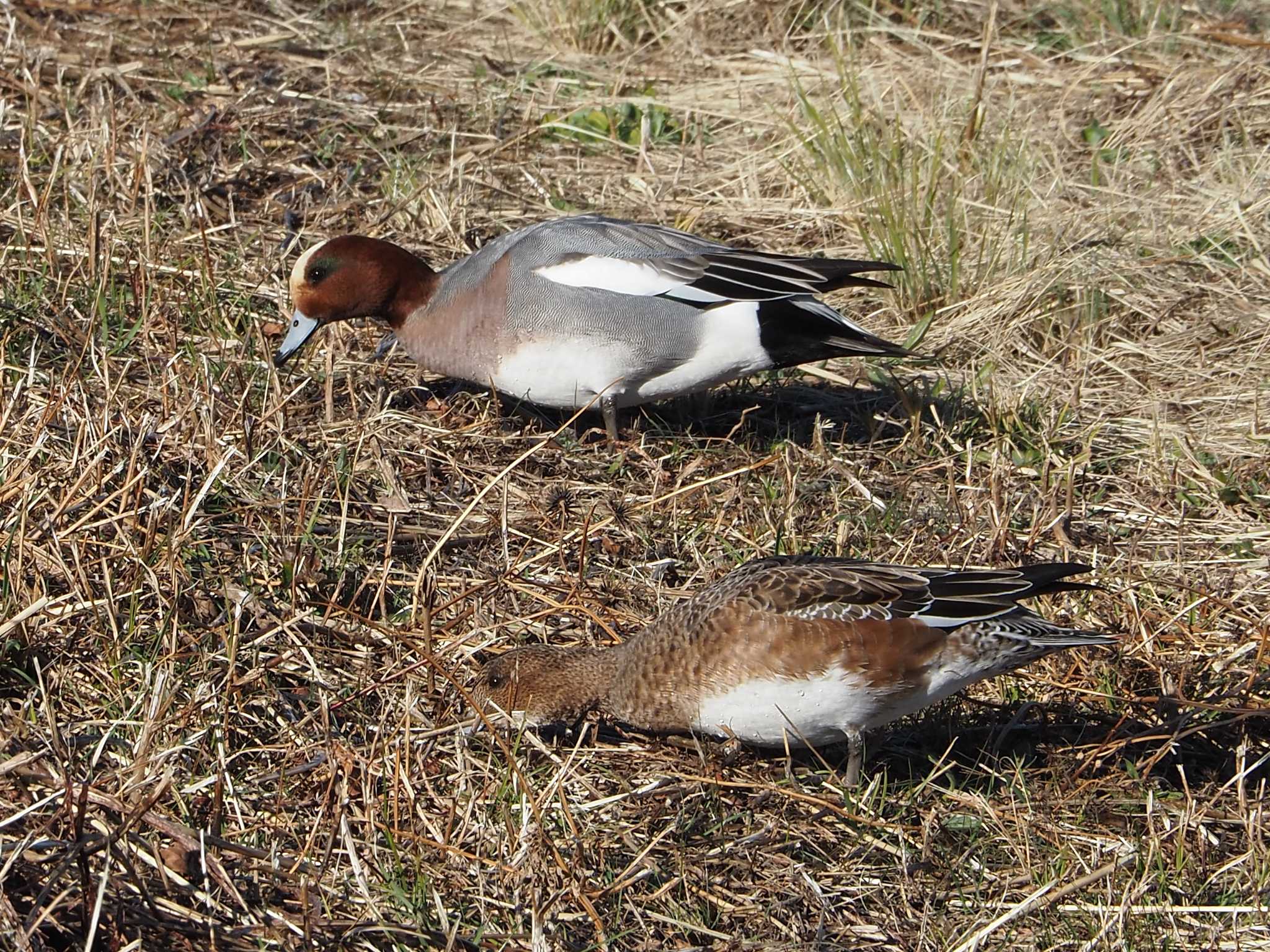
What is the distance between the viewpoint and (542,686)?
2777 mm

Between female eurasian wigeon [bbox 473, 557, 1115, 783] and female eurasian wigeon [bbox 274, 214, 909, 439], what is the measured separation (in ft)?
4.03

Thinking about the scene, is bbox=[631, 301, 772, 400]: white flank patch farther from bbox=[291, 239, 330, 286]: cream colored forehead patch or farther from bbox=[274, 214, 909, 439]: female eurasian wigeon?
bbox=[291, 239, 330, 286]: cream colored forehead patch

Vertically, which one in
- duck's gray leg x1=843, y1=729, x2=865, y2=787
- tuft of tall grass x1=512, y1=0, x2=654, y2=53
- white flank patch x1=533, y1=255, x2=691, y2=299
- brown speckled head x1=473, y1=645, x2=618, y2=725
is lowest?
duck's gray leg x1=843, y1=729, x2=865, y2=787

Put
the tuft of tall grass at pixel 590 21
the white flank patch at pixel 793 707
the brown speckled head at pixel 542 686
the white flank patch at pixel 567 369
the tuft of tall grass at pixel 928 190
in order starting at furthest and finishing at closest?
1. the tuft of tall grass at pixel 590 21
2. the tuft of tall grass at pixel 928 190
3. the white flank patch at pixel 567 369
4. the brown speckled head at pixel 542 686
5. the white flank patch at pixel 793 707

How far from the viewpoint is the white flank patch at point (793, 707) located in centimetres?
265

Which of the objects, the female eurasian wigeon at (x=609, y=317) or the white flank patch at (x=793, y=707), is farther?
the female eurasian wigeon at (x=609, y=317)

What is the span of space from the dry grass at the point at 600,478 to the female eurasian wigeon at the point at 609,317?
0.17m

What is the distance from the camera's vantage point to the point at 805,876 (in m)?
2.55

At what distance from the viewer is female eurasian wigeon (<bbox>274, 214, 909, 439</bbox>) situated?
3.91 metres

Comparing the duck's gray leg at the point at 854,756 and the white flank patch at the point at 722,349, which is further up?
the white flank patch at the point at 722,349

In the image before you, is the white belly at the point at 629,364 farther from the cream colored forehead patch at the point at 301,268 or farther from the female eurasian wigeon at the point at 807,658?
the female eurasian wigeon at the point at 807,658

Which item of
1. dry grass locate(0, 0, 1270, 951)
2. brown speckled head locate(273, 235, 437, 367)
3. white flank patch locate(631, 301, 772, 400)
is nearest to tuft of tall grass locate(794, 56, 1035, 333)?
dry grass locate(0, 0, 1270, 951)

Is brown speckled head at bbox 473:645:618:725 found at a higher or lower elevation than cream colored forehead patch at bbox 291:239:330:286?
lower

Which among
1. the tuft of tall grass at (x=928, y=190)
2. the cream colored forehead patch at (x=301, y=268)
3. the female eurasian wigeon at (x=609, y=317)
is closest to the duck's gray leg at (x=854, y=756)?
the female eurasian wigeon at (x=609, y=317)
